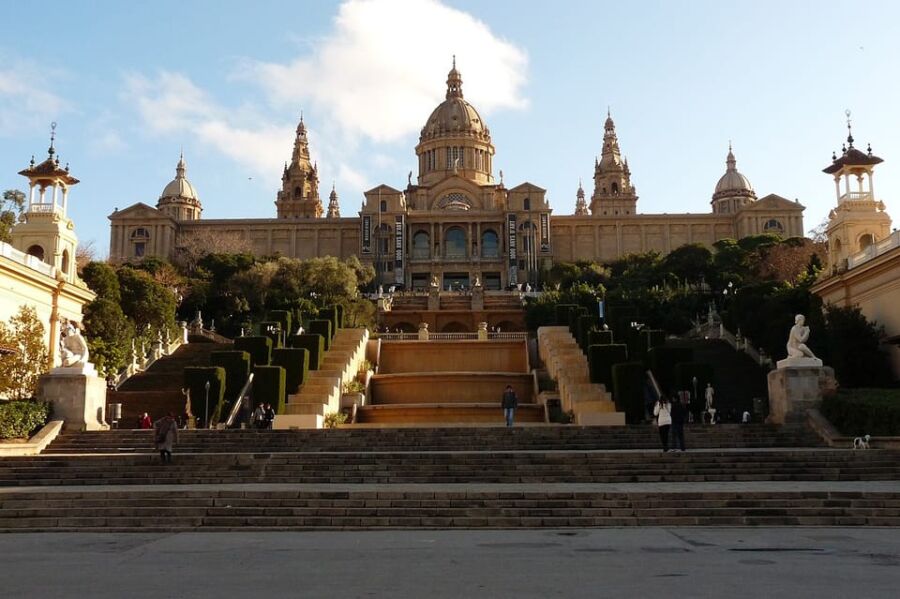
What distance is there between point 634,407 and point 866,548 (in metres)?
18.7

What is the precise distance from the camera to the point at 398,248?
110 metres

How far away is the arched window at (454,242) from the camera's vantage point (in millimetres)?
114875

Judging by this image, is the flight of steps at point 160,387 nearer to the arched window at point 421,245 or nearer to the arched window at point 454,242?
the arched window at point 421,245

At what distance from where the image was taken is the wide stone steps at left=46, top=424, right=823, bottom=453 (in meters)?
25.5

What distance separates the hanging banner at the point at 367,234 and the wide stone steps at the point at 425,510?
94554 millimetres

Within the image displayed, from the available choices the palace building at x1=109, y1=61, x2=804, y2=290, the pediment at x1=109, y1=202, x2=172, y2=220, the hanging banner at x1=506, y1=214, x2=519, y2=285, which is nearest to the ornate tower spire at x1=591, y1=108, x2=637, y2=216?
the palace building at x1=109, y1=61, x2=804, y2=290

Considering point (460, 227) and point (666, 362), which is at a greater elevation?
point (460, 227)

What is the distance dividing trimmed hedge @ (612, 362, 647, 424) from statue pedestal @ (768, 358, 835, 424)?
4917 mm

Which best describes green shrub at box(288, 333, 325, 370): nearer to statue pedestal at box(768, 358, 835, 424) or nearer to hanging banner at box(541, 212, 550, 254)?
statue pedestal at box(768, 358, 835, 424)

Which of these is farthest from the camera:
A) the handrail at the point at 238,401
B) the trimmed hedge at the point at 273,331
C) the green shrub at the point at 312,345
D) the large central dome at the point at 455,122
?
the large central dome at the point at 455,122

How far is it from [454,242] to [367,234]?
11.4m

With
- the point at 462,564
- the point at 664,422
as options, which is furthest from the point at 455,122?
the point at 462,564

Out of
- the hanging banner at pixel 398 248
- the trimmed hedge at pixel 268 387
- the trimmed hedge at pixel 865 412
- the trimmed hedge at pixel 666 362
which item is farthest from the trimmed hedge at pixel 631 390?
the hanging banner at pixel 398 248

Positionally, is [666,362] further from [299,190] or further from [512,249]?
[299,190]
